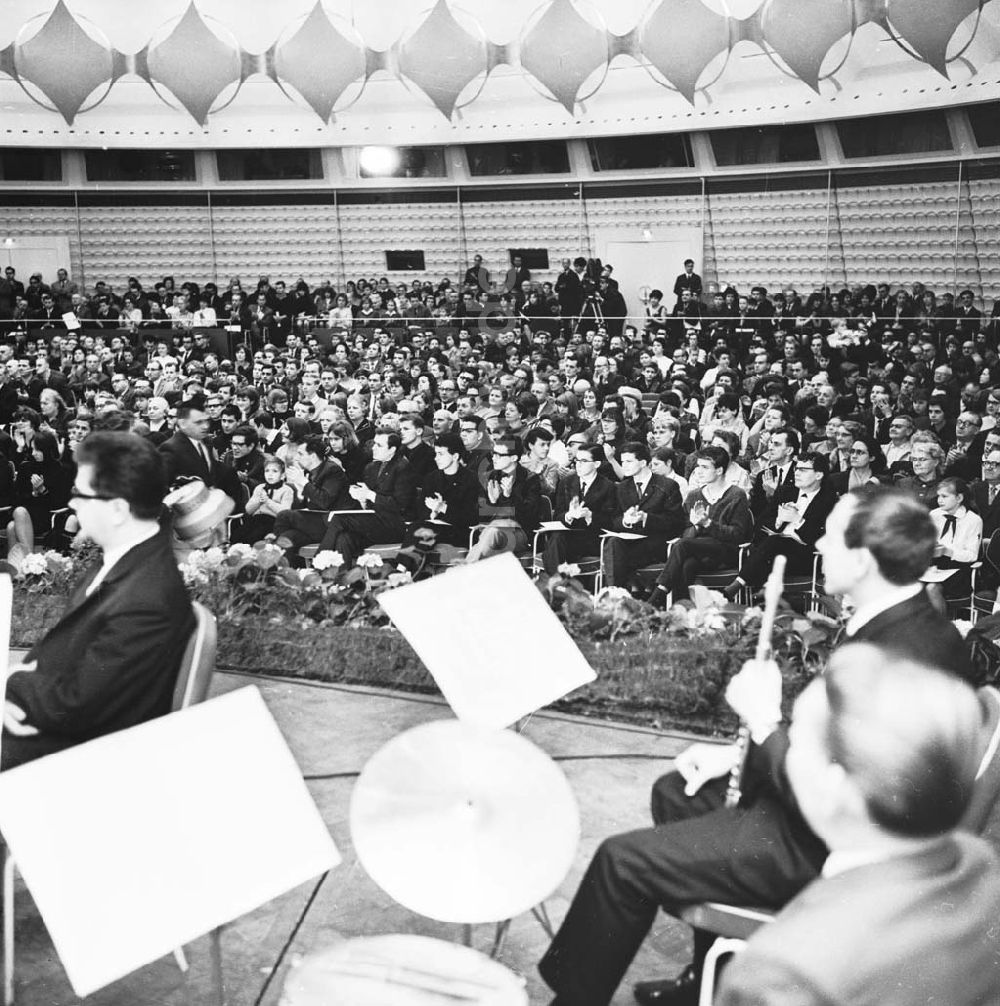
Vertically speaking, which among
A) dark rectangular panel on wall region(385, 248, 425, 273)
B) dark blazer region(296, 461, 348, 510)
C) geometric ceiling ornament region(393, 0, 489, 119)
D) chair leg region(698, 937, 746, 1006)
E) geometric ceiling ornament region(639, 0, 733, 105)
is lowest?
chair leg region(698, 937, 746, 1006)

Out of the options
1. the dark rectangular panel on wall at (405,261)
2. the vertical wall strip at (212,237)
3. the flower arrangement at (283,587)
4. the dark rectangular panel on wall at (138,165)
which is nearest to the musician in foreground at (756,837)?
the flower arrangement at (283,587)

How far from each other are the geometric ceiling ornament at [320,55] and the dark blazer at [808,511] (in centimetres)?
1171

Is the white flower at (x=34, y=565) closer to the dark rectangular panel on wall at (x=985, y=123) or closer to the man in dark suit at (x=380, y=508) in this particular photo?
the man in dark suit at (x=380, y=508)

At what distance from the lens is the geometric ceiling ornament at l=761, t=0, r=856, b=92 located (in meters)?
13.9

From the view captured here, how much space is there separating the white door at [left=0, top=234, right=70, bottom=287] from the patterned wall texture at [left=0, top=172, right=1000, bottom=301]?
0.17 metres

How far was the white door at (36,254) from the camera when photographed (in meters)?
21.3

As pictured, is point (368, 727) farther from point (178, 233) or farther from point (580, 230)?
point (178, 233)

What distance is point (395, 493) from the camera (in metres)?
6.95

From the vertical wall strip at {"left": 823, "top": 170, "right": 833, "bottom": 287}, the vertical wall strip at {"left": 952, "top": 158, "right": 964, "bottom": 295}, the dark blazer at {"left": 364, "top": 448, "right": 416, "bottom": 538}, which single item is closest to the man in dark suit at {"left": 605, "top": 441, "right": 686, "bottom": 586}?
the dark blazer at {"left": 364, "top": 448, "right": 416, "bottom": 538}

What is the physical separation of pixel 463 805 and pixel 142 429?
219 inches

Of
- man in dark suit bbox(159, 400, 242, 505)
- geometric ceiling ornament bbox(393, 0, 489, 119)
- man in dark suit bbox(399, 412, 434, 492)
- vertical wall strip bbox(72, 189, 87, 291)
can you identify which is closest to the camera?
man in dark suit bbox(159, 400, 242, 505)

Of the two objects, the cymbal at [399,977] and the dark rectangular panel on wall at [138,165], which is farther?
the dark rectangular panel on wall at [138,165]

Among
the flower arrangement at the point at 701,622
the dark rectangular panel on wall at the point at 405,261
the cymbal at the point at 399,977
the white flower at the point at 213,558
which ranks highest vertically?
the dark rectangular panel on wall at the point at 405,261

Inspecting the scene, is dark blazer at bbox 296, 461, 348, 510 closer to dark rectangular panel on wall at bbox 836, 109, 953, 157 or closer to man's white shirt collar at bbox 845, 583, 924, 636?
man's white shirt collar at bbox 845, 583, 924, 636
